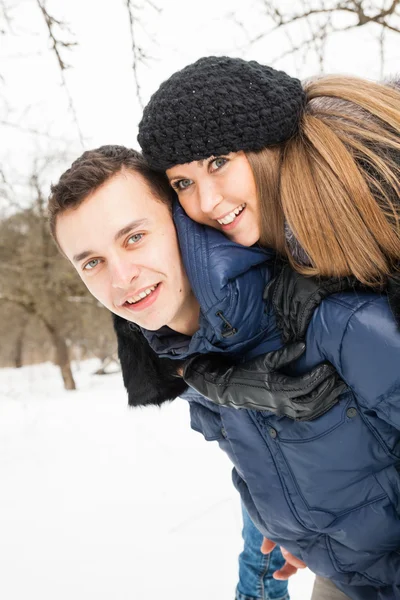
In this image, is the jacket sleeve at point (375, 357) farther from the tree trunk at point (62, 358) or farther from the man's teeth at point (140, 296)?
the tree trunk at point (62, 358)

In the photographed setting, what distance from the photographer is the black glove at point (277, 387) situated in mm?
1458

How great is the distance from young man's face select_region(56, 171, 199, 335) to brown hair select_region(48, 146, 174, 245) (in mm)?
27

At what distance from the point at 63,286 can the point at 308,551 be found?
11705 millimetres

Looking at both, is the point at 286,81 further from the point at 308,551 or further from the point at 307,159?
the point at 308,551

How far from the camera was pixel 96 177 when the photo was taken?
1800mm

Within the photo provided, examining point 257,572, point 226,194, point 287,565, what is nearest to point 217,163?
point 226,194

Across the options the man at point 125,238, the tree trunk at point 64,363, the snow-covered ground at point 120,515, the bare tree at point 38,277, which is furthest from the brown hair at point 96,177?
the tree trunk at point 64,363

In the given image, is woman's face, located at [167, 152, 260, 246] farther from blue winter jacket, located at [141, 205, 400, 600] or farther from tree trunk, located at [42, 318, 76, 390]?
tree trunk, located at [42, 318, 76, 390]

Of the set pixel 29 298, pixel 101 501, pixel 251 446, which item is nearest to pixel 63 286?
pixel 29 298

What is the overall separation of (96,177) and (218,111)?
1.63 ft

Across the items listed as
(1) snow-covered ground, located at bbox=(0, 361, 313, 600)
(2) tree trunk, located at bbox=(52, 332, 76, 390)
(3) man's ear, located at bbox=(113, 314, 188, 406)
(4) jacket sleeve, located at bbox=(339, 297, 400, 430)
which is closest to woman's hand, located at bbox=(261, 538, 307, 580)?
(1) snow-covered ground, located at bbox=(0, 361, 313, 600)

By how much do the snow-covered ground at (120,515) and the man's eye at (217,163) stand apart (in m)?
2.12

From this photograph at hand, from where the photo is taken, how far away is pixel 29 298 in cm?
1303

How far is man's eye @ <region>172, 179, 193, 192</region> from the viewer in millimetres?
1804
